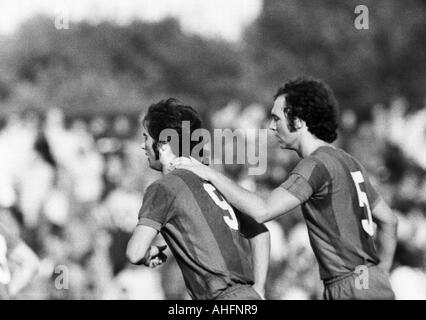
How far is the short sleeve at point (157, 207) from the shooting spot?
16.9 feet

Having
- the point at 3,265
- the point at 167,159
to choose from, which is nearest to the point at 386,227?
the point at 167,159

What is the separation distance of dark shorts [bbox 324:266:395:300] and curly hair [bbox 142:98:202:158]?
1075 mm

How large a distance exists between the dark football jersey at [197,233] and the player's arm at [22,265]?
1.38 m

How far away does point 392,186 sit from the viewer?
10.5 m

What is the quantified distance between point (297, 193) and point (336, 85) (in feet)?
98.2

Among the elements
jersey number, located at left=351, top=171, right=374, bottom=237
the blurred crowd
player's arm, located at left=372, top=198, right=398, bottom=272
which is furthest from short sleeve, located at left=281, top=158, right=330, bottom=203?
the blurred crowd

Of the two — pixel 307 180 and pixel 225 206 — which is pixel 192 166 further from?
pixel 307 180

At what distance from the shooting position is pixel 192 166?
17.3ft

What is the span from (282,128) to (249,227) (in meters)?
0.58

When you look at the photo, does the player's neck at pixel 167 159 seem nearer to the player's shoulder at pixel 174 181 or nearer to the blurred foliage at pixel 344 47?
the player's shoulder at pixel 174 181

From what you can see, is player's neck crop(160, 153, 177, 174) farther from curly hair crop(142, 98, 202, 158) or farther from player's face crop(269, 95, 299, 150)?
player's face crop(269, 95, 299, 150)

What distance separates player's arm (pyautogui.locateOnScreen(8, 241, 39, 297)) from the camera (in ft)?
20.4

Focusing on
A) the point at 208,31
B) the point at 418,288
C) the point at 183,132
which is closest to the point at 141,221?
the point at 183,132
